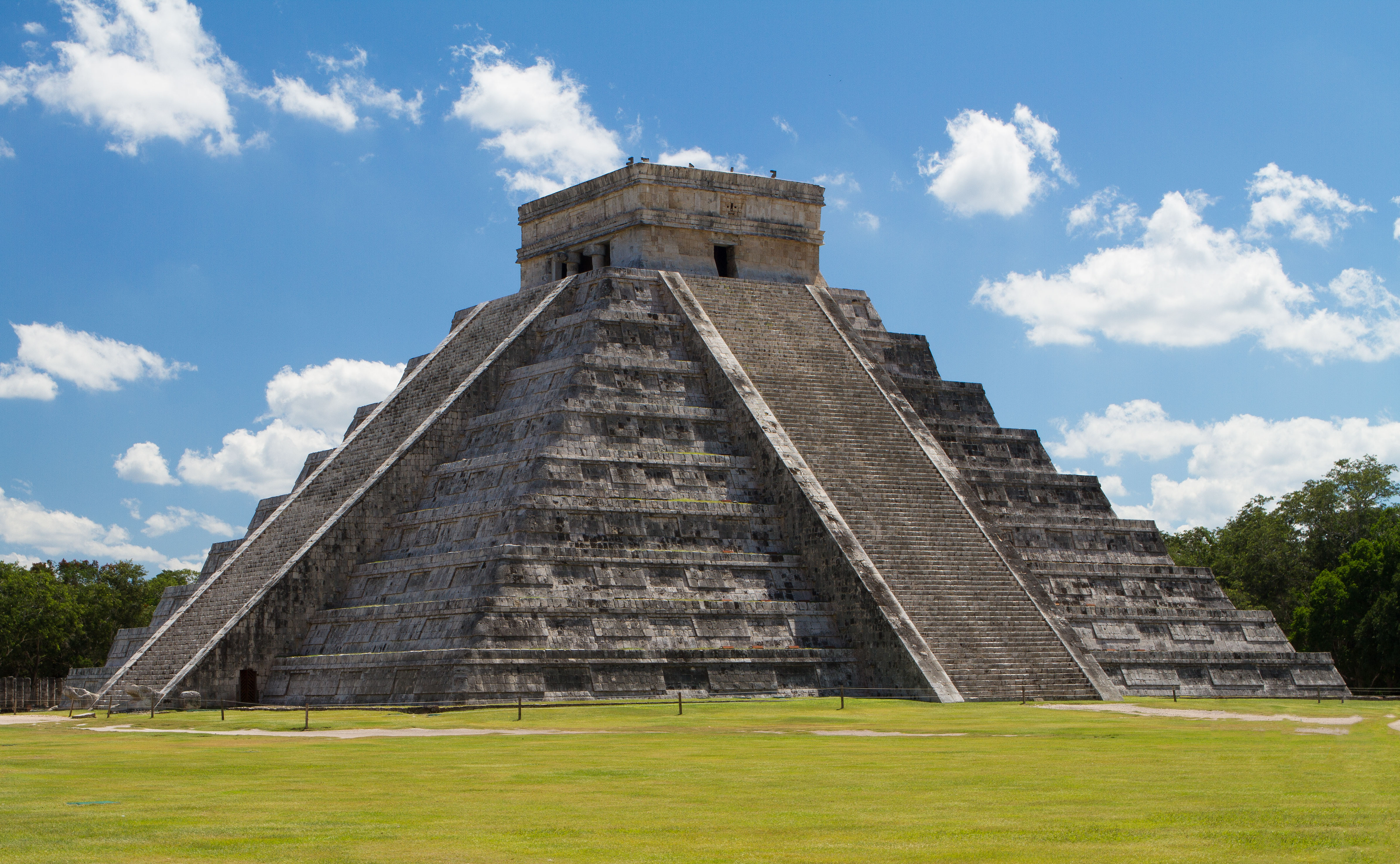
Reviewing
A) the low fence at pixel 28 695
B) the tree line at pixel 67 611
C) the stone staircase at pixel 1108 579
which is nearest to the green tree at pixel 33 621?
the tree line at pixel 67 611

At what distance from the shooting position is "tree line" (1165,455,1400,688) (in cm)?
4019

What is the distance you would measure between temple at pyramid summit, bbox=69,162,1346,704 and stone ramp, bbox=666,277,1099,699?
7cm

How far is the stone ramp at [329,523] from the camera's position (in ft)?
88.5

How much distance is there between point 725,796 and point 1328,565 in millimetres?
46922

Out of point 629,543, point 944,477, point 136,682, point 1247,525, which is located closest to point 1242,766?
point 629,543

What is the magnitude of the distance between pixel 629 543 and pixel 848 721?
7.49 m

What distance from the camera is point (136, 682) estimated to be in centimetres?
2645

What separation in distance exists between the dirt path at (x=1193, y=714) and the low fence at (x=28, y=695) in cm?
1936

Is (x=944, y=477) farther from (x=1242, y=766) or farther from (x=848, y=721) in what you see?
(x=1242, y=766)

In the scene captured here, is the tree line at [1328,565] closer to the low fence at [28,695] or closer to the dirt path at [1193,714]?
the dirt path at [1193,714]

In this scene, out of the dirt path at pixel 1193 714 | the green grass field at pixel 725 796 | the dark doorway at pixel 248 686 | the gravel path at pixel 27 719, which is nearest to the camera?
the green grass field at pixel 725 796

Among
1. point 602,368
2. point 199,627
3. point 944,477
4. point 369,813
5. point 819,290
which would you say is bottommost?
point 369,813

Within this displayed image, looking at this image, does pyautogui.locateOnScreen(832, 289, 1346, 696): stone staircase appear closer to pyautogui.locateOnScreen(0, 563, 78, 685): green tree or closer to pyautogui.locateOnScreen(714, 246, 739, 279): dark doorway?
pyautogui.locateOnScreen(714, 246, 739, 279): dark doorway

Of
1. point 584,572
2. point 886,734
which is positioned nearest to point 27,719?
point 584,572
